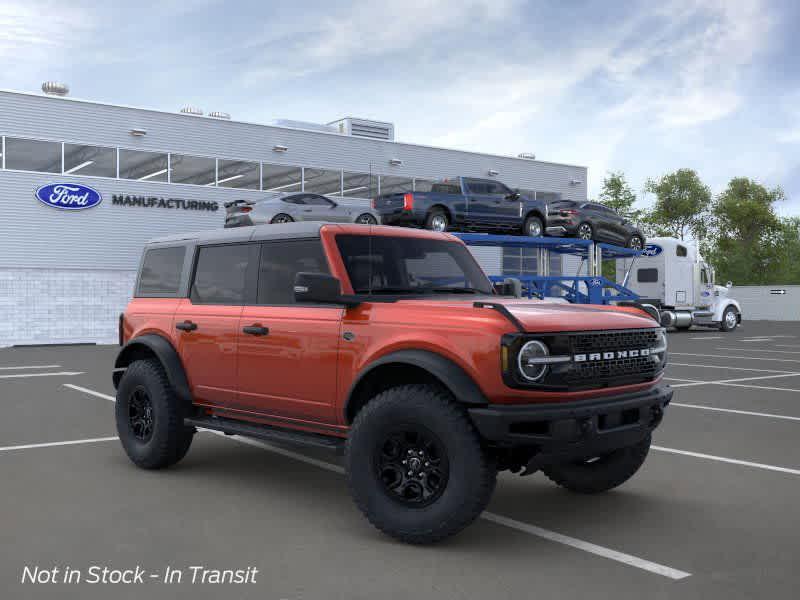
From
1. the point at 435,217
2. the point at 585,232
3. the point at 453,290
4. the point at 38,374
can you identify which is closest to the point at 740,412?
the point at 453,290

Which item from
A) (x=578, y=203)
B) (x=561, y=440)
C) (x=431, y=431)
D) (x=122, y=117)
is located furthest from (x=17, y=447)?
(x=122, y=117)

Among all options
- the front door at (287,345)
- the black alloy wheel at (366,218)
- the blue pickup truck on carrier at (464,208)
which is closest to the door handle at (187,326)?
the front door at (287,345)

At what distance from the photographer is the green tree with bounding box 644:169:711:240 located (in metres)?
78.6

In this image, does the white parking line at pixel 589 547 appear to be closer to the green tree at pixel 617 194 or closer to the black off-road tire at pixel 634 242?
the black off-road tire at pixel 634 242

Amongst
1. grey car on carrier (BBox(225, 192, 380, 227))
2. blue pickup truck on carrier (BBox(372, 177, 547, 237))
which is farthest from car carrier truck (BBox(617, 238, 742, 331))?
grey car on carrier (BBox(225, 192, 380, 227))

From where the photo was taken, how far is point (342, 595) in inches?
154

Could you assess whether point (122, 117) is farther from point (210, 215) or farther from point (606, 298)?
point (606, 298)

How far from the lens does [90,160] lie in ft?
91.7

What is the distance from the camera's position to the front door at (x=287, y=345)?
5.38 meters

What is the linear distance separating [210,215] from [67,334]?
21.4 feet

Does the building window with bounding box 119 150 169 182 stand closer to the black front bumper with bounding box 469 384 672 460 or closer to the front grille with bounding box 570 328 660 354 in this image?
the front grille with bounding box 570 328 660 354

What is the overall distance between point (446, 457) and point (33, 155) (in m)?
26.2

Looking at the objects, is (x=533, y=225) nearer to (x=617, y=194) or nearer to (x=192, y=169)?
(x=192, y=169)

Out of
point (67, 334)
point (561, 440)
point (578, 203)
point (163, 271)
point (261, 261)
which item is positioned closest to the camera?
point (561, 440)
